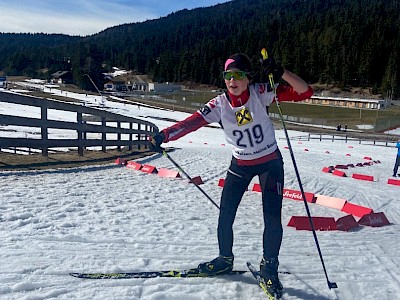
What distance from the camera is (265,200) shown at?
3.94 meters

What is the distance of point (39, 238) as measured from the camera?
4.75m

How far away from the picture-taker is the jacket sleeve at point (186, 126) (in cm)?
426

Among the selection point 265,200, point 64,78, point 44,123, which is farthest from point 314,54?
point 265,200

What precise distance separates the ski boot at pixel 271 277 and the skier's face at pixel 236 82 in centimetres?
164

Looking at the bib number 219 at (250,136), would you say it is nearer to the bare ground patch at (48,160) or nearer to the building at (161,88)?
the bare ground patch at (48,160)

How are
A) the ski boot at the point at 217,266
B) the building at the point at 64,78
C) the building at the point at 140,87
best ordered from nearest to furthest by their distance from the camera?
the ski boot at the point at 217,266
the building at the point at 140,87
the building at the point at 64,78

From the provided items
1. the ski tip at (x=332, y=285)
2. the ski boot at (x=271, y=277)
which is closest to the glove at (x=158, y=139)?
the ski boot at (x=271, y=277)

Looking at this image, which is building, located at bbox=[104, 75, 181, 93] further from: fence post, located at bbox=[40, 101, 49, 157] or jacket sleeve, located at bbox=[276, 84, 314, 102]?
jacket sleeve, located at bbox=[276, 84, 314, 102]

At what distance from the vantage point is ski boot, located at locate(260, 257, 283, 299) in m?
3.70

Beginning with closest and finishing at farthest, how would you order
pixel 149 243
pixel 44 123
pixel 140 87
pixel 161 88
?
pixel 149 243
pixel 44 123
pixel 161 88
pixel 140 87

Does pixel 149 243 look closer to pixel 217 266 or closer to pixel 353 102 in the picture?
pixel 217 266

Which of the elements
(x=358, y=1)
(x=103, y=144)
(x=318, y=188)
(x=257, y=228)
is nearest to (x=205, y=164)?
(x=103, y=144)

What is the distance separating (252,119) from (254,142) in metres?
0.23

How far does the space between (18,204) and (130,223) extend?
178 cm
